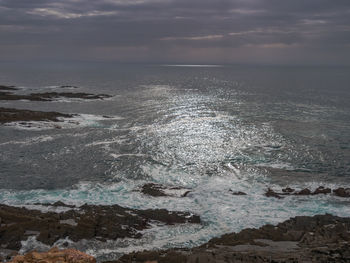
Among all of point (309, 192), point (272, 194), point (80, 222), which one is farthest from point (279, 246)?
point (80, 222)

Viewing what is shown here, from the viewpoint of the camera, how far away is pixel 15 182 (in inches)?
1341

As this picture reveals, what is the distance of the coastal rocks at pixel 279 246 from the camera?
18.8 metres

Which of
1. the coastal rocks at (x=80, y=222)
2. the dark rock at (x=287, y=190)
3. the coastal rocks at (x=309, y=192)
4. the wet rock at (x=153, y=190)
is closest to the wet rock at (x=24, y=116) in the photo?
the wet rock at (x=153, y=190)

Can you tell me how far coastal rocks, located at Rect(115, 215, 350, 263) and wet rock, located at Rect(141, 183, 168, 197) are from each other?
998cm

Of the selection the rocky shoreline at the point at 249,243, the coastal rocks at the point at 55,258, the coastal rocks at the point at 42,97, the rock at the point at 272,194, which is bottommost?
the rock at the point at 272,194

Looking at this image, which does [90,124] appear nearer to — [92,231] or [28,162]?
[28,162]

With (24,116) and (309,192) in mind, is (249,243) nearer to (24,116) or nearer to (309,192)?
(309,192)

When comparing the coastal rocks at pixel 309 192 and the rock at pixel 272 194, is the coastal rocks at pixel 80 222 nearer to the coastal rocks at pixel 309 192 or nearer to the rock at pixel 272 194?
the rock at pixel 272 194

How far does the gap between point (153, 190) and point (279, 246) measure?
14084 millimetres

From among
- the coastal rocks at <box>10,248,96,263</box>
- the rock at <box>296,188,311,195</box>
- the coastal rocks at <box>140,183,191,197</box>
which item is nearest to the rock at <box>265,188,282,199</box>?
the rock at <box>296,188,311,195</box>

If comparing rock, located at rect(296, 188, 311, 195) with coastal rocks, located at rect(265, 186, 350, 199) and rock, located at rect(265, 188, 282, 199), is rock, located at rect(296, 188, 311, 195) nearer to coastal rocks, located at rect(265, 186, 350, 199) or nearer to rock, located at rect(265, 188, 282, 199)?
coastal rocks, located at rect(265, 186, 350, 199)

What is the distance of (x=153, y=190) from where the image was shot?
32.3 metres

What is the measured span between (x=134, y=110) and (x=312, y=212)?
2295 inches

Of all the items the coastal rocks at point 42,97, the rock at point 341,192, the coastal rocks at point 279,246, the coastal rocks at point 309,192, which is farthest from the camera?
the coastal rocks at point 42,97
